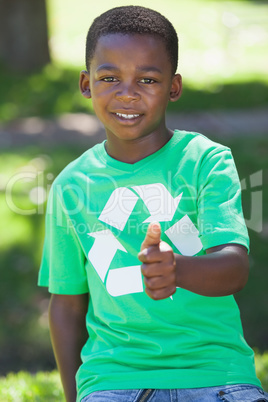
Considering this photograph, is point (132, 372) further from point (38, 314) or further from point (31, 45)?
point (31, 45)

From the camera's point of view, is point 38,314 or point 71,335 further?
point 38,314

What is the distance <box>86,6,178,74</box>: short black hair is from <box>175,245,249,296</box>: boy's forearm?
0.72 m

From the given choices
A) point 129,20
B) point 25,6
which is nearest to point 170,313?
point 129,20

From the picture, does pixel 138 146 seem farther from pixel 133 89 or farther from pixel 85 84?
pixel 85 84

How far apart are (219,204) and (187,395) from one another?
593 millimetres

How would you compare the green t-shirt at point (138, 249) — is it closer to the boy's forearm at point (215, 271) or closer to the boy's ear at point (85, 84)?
the boy's forearm at point (215, 271)

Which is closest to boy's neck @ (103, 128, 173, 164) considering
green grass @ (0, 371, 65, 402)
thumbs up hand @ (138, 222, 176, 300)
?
thumbs up hand @ (138, 222, 176, 300)

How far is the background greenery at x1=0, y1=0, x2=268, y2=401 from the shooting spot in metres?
4.21

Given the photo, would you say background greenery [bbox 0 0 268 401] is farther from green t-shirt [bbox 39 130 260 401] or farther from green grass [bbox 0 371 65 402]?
green t-shirt [bbox 39 130 260 401]

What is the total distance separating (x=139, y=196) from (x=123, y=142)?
8.5 inches

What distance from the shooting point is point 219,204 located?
2100 millimetres

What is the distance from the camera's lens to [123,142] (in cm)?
235

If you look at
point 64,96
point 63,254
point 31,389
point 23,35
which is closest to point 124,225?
point 63,254

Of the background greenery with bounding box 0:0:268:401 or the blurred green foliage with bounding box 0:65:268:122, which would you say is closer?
the background greenery with bounding box 0:0:268:401
